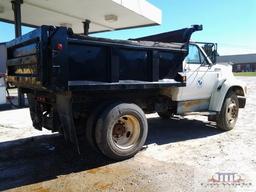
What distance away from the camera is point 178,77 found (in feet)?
23.8

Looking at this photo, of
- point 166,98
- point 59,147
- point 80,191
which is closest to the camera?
point 80,191

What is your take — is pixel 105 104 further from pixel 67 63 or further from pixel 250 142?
pixel 250 142

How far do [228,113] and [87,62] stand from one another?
15.1 feet

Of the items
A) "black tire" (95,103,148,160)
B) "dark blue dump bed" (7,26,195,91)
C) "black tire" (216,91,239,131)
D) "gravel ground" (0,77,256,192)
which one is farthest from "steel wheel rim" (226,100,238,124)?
"black tire" (95,103,148,160)

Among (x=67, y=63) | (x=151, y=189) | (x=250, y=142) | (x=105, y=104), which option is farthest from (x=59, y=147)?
(x=250, y=142)

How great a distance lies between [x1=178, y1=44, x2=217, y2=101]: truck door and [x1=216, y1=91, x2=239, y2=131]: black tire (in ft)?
1.98

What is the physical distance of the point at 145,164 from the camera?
5934 mm

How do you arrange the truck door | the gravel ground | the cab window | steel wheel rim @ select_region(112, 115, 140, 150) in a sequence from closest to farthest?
the gravel ground
steel wheel rim @ select_region(112, 115, 140, 150)
the truck door
the cab window

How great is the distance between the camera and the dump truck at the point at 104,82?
5355 mm

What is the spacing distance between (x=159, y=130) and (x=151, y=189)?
411 cm

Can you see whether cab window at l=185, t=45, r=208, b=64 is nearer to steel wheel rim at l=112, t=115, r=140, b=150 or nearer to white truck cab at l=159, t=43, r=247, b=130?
white truck cab at l=159, t=43, r=247, b=130

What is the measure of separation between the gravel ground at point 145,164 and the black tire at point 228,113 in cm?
21

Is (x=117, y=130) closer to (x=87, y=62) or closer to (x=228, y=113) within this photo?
(x=87, y=62)

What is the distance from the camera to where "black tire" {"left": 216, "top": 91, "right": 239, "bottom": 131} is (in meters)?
8.51
